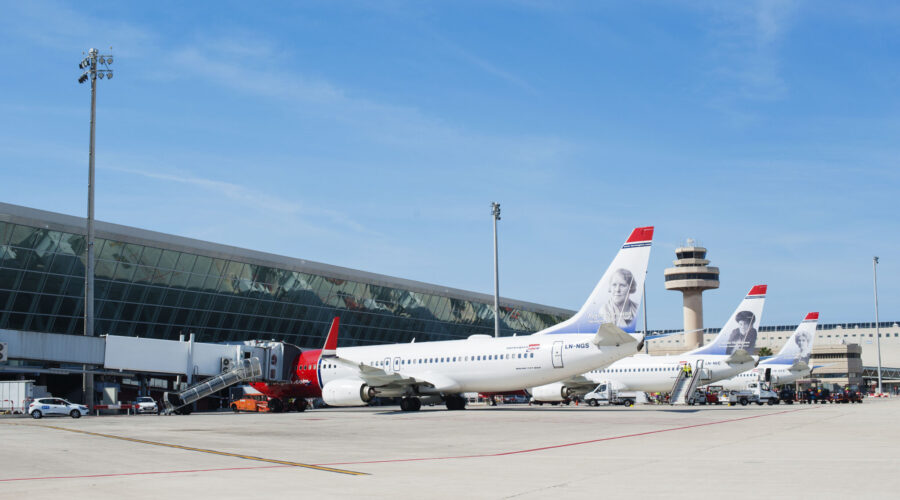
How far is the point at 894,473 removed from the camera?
1234 centimetres

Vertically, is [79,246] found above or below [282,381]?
above

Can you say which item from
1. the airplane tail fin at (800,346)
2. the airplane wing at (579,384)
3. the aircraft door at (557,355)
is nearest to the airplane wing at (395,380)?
the aircraft door at (557,355)

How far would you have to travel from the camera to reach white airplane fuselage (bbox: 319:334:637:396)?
114ft

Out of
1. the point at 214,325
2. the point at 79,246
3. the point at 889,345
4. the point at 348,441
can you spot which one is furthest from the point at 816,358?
the point at 348,441

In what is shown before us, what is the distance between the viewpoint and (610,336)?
33.4 metres

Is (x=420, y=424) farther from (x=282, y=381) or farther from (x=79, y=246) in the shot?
(x=79, y=246)

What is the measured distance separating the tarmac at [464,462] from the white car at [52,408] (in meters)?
13.8

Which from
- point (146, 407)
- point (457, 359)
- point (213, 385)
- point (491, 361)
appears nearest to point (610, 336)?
point (491, 361)

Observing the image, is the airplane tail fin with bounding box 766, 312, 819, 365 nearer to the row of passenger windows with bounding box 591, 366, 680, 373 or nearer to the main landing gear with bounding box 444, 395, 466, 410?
the row of passenger windows with bounding box 591, 366, 680, 373

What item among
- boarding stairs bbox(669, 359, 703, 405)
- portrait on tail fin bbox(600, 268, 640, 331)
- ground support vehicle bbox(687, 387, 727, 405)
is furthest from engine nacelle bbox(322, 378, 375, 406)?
ground support vehicle bbox(687, 387, 727, 405)

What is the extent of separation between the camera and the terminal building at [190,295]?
1877 inches

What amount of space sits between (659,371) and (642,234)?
2369 cm

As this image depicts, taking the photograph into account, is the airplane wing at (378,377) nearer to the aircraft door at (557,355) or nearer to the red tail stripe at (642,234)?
the aircraft door at (557,355)

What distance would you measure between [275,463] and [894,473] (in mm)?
10476
